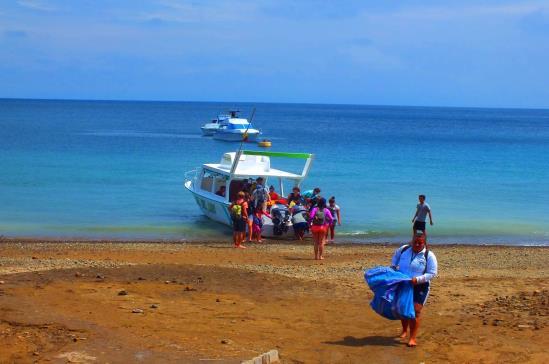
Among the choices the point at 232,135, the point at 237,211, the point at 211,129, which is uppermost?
the point at 211,129

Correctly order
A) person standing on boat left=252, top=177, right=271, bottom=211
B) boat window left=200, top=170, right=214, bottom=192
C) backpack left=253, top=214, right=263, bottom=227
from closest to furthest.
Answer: person standing on boat left=252, top=177, right=271, bottom=211, backpack left=253, top=214, right=263, bottom=227, boat window left=200, top=170, right=214, bottom=192

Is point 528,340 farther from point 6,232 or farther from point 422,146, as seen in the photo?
point 422,146

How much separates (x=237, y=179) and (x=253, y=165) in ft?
3.85

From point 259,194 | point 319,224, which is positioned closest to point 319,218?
point 319,224

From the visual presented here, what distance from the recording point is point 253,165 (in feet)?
83.6

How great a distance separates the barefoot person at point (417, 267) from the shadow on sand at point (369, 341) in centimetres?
29

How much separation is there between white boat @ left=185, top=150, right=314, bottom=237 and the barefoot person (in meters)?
12.7

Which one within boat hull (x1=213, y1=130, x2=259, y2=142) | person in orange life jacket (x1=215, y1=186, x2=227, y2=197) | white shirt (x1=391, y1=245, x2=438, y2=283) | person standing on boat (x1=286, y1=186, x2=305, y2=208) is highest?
boat hull (x1=213, y1=130, x2=259, y2=142)

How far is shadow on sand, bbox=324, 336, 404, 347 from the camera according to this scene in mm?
10398

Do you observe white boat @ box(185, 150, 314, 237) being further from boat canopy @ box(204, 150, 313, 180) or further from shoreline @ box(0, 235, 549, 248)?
shoreline @ box(0, 235, 549, 248)

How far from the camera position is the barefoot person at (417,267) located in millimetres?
9969

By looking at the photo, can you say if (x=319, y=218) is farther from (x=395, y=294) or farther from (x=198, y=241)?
(x=395, y=294)

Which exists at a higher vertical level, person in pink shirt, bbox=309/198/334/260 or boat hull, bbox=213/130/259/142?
boat hull, bbox=213/130/259/142

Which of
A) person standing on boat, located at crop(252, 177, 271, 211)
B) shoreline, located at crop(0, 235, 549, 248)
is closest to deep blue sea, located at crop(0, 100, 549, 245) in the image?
shoreline, located at crop(0, 235, 549, 248)
